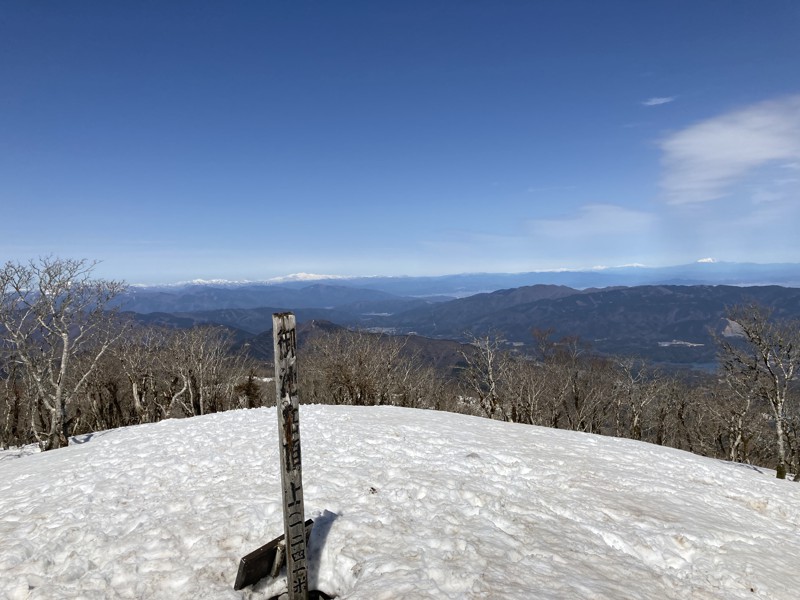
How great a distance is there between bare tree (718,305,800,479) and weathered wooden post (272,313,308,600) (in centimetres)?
3358

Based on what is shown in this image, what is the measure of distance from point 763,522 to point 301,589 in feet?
42.6

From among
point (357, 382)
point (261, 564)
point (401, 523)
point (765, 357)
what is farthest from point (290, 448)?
point (357, 382)

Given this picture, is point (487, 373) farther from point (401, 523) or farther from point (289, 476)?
point (289, 476)

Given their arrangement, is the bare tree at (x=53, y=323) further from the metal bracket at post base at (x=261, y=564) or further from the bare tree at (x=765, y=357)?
the bare tree at (x=765, y=357)

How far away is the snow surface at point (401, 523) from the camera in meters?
6.85

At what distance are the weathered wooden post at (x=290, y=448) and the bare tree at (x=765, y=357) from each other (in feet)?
110

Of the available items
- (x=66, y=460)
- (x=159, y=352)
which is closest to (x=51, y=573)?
(x=66, y=460)

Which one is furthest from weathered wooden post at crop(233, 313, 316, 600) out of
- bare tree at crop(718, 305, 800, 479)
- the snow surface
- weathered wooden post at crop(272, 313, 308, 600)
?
bare tree at crop(718, 305, 800, 479)

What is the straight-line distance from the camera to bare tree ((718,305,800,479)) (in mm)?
27625

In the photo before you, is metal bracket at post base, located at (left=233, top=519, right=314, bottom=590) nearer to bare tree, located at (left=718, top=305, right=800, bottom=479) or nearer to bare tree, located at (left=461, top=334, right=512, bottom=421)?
bare tree, located at (left=718, top=305, right=800, bottom=479)

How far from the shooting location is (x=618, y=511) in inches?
408

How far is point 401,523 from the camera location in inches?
341

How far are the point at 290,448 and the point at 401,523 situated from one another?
4033mm

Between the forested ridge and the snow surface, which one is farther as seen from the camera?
the forested ridge
